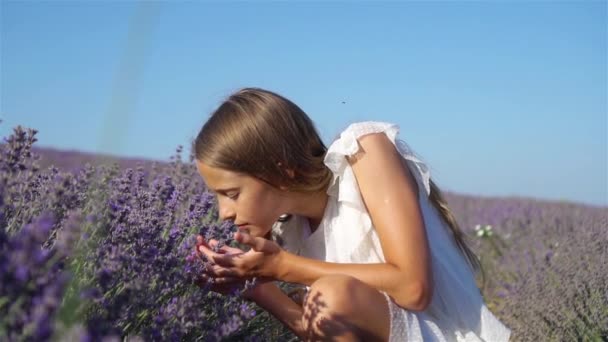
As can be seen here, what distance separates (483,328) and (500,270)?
2318 mm

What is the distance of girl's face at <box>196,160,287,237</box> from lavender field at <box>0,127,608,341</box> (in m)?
0.07

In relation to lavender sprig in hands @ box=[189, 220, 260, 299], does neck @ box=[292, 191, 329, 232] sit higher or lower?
higher

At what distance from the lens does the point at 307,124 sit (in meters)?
2.47

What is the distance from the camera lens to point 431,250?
2346mm

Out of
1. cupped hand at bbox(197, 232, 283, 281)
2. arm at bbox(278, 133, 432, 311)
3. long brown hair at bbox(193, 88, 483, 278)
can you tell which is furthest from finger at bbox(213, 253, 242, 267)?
long brown hair at bbox(193, 88, 483, 278)

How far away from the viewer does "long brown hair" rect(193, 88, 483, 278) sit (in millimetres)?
2270

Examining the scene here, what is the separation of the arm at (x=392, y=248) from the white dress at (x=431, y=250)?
0.31 feet

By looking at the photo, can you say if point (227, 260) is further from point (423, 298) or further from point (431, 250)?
point (431, 250)

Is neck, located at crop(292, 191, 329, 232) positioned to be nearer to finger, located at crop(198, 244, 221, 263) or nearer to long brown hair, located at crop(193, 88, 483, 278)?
long brown hair, located at crop(193, 88, 483, 278)

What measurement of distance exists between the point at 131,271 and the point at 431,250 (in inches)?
45.0

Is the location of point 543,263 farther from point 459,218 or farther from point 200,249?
point 459,218

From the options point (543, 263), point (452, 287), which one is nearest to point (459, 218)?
point (543, 263)

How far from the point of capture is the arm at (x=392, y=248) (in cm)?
207

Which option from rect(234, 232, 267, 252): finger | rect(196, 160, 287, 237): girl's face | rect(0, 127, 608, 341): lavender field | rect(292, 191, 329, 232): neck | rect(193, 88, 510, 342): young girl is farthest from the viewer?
rect(292, 191, 329, 232): neck
